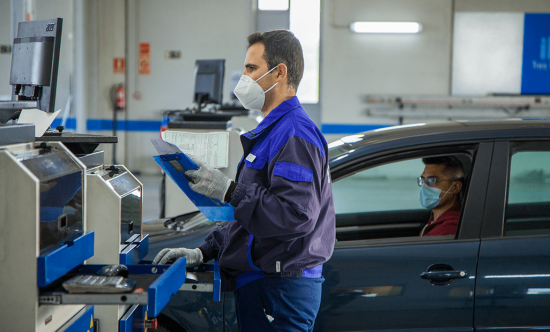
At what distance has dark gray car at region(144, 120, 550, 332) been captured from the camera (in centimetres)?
178

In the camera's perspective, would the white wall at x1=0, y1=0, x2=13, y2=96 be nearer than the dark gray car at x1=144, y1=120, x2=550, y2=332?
No

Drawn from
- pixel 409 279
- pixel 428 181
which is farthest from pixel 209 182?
pixel 428 181

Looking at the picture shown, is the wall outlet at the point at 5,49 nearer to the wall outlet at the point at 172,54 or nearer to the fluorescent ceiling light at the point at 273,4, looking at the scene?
the wall outlet at the point at 172,54

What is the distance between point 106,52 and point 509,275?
27.4ft

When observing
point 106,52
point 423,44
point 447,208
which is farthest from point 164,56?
point 447,208

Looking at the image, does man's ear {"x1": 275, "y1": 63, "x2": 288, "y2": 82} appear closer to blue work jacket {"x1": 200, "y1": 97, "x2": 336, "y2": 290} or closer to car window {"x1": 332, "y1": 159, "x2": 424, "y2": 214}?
blue work jacket {"x1": 200, "y1": 97, "x2": 336, "y2": 290}

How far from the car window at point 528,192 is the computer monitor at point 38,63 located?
1.69 meters

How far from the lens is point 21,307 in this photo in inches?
43.0

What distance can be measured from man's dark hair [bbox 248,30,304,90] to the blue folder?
0.40 metres

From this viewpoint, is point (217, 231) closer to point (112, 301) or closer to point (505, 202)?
point (112, 301)

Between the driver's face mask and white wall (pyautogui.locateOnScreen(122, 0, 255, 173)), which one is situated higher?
white wall (pyautogui.locateOnScreen(122, 0, 255, 173))

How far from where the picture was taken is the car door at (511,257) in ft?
5.83

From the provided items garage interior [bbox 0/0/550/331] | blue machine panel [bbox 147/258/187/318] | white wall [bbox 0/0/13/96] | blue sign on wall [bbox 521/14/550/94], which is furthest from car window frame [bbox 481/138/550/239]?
blue sign on wall [bbox 521/14/550/94]

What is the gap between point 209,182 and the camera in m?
1.37
